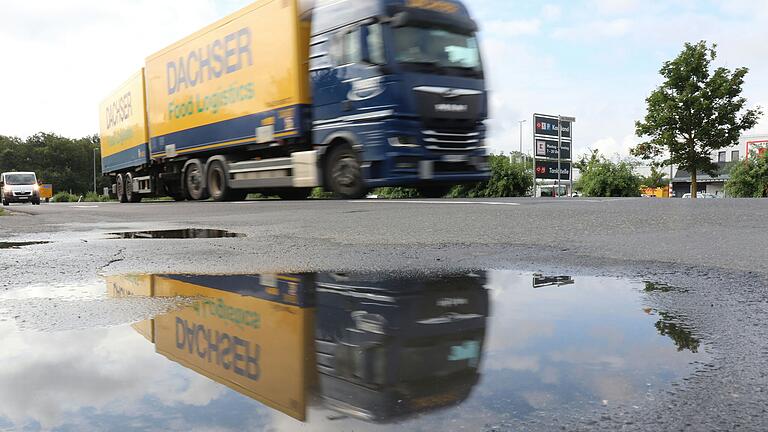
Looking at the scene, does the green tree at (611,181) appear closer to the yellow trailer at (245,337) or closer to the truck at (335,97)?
the truck at (335,97)

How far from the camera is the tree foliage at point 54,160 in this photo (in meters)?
91.5

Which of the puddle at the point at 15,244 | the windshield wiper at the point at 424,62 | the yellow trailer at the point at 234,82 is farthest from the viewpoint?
the yellow trailer at the point at 234,82

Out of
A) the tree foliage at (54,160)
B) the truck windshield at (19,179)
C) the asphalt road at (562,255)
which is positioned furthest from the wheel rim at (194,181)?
the tree foliage at (54,160)

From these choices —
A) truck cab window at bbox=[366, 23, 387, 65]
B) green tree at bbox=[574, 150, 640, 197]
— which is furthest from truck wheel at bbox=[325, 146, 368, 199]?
green tree at bbox=[574, 150, 640, 197]

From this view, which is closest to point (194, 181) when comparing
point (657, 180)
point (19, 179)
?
point (19, 179)

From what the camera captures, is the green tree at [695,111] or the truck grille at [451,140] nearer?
the truck grille at [451,140]

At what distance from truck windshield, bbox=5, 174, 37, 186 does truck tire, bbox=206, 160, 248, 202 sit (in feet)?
67.1

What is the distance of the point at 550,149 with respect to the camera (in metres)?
40.5

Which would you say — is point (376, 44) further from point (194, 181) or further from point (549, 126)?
point (549, 126)

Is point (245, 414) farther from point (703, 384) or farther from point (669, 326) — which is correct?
point (669, 326)

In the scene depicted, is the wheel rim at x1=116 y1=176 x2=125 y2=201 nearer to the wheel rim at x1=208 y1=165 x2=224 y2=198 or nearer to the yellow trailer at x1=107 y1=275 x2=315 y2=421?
the wheel rim at x1=208 y1=165 x2=224 y2=198

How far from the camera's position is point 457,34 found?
11297mm

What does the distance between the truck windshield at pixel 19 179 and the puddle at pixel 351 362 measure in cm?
3364

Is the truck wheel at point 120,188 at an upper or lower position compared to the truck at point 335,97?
lower
